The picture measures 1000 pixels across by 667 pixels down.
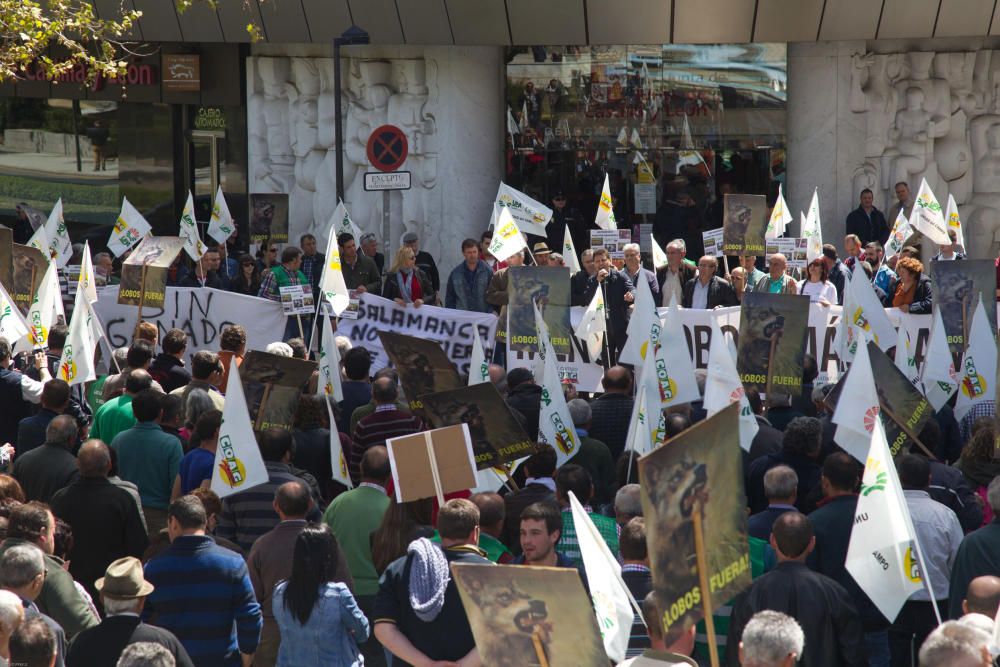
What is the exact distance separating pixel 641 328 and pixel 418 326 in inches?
142

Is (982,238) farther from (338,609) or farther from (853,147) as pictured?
(338,609)

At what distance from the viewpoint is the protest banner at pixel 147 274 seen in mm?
13219

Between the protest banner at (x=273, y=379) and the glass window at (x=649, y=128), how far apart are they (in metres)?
12.1

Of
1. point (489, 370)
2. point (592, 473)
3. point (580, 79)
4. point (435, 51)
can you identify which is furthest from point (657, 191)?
point (592, 473)

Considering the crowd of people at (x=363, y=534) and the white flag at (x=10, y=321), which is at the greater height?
the white flag at (x=10, y=321)

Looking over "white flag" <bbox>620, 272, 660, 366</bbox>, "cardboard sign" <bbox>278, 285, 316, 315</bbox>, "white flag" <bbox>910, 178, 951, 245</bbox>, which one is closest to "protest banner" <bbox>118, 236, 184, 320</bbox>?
"cardboard sign" <bbox>278, 285, 316, 315</bbox>

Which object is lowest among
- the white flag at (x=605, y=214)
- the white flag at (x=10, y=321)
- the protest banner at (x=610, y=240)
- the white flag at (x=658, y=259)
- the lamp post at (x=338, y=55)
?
the white flag at (x=10, y=321)

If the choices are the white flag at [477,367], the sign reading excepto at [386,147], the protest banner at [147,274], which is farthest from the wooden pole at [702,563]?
the sign reading excepto at [386,147]

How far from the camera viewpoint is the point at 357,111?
66.9ft

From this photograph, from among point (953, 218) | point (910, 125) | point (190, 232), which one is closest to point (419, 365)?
point (190, 232)

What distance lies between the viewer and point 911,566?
18.5 feet

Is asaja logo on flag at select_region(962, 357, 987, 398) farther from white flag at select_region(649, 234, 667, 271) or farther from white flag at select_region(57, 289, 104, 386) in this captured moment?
white flag at select_region(57, 289, 104, 386)

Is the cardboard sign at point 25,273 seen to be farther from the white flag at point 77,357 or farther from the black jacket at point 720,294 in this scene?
the black jacket at point 720,294

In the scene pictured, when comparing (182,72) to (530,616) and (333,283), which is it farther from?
(530,616)
